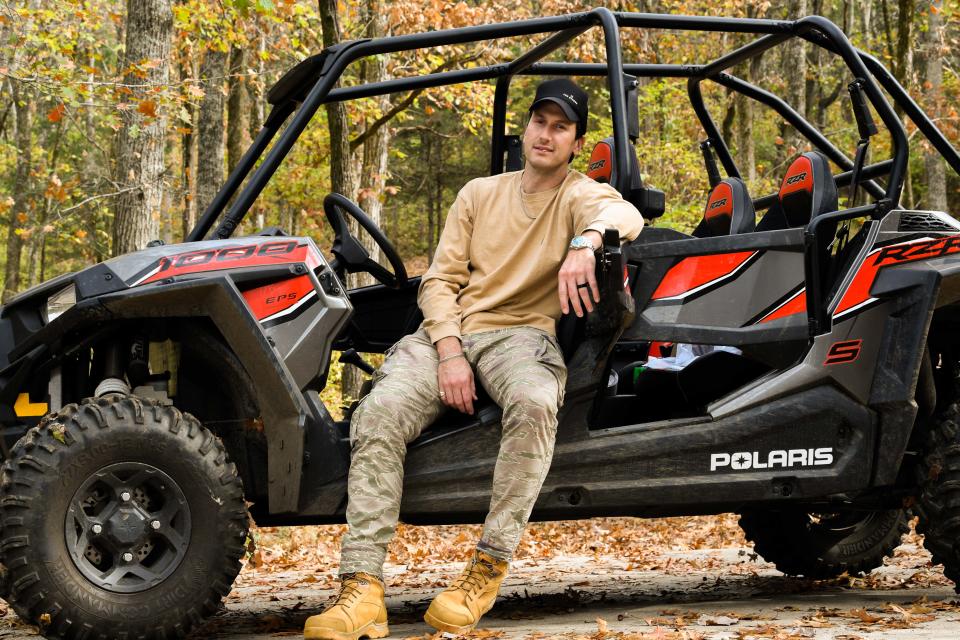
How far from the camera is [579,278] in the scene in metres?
3.72

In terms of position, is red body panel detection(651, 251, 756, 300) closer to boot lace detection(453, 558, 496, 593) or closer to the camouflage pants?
the camouflage pants

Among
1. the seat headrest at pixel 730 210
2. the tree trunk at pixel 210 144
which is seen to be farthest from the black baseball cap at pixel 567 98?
the tree trunk at pixel 210 144

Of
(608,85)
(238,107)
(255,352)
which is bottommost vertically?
(255,352)

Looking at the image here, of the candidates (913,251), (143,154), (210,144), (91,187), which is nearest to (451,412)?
(913,251)

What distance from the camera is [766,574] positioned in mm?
5906

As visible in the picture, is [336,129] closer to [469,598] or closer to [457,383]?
[457,383]

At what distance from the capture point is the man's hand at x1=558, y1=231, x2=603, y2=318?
3.72 m

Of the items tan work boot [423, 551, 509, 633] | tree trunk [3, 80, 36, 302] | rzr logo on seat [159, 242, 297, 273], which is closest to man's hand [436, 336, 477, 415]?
tan work boot [423, 551, 509, 633]

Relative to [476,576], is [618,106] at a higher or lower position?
higher

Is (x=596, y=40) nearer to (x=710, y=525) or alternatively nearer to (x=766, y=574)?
(x=710, y=525)

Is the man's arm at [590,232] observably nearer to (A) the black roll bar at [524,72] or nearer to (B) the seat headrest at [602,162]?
(A) the black roll bar at [524,72]

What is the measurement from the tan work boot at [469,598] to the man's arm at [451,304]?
524mm

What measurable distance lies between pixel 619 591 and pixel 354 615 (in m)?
2.06

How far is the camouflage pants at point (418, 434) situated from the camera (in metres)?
3.63
